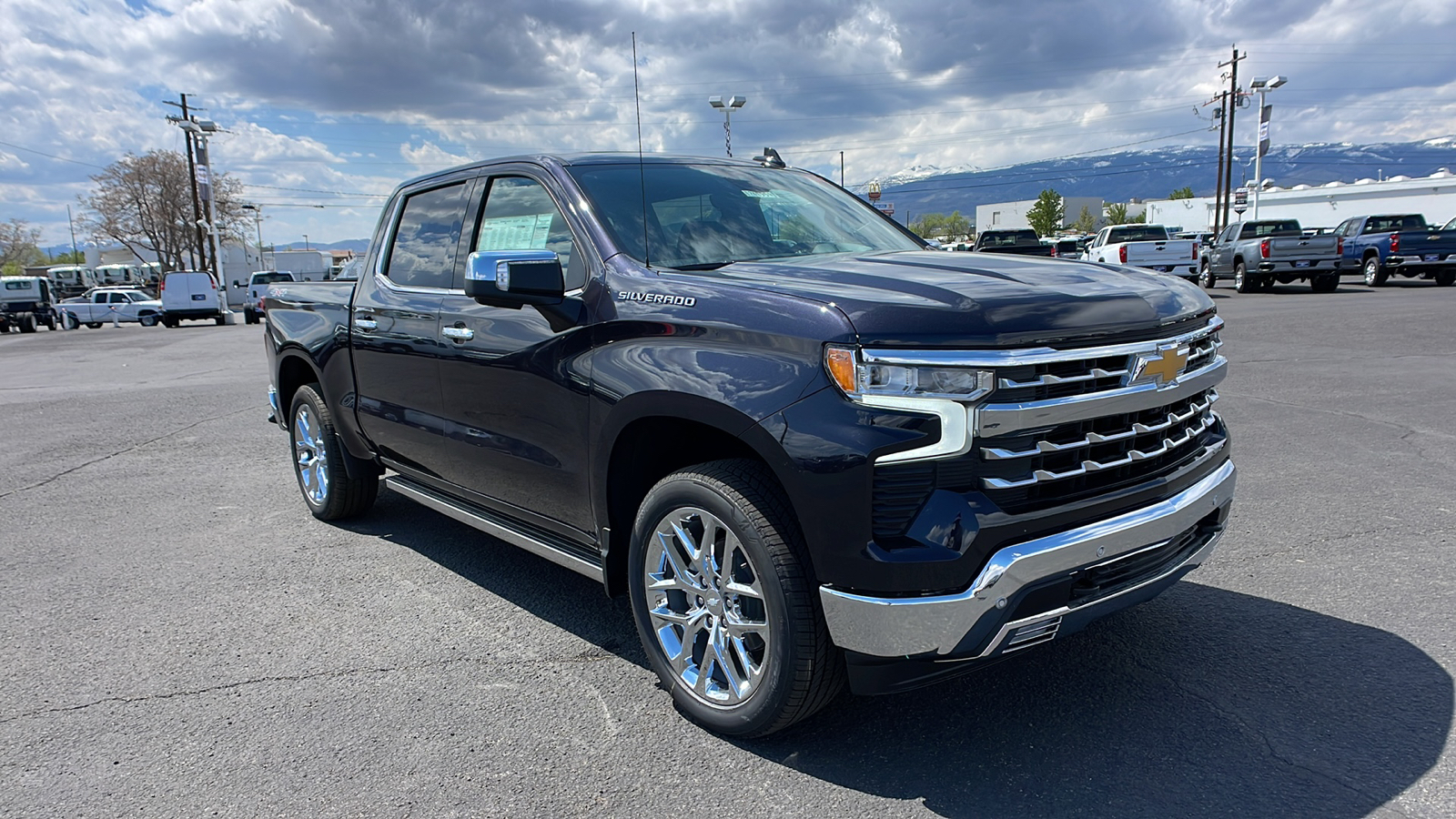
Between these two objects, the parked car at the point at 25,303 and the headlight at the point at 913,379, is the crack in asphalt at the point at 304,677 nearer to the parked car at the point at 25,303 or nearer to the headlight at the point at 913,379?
the headlight at the point at 913,379

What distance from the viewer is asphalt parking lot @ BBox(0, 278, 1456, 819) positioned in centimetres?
275

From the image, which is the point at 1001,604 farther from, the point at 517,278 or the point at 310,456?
the point at 310,456

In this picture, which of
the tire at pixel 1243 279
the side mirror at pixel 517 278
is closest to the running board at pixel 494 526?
the side mirror at pixel 517 278

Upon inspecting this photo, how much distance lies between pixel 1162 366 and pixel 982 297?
663 mm

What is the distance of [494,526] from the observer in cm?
407

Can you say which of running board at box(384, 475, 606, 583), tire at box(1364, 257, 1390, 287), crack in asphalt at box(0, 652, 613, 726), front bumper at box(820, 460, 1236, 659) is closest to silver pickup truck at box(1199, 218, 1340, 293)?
tire at box(1364, 257, 1390, 287)

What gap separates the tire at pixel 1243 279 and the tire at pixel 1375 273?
8.96 ft

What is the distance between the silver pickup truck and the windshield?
22430 millimetres

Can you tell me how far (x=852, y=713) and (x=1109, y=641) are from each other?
44.7 inches

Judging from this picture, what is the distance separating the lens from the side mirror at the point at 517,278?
3.31 meters

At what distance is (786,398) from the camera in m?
2.66

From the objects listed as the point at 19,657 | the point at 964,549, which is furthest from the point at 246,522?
the point at 964,549

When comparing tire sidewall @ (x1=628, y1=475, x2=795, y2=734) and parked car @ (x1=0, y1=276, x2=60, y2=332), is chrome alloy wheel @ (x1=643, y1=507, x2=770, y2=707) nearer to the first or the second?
tire sidewall @ (x1=628, y1=475, x2=795, y2=734)

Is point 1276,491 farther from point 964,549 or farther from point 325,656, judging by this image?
point 325,656
